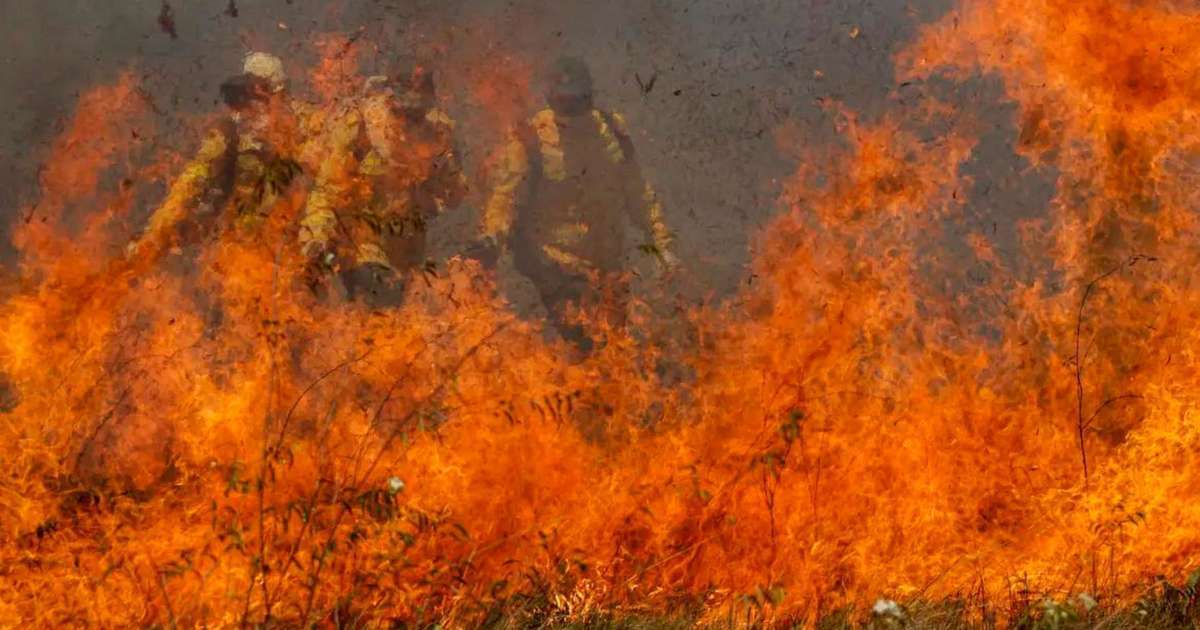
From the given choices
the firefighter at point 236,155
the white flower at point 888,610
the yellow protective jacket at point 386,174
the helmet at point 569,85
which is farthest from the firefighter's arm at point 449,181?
the white flower at point 888,610

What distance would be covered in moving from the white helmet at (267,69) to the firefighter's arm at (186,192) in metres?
0.40

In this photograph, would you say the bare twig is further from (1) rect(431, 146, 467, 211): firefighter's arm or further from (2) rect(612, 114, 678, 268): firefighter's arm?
(1) rect(431, 146, 467, 211): firefighter's arm

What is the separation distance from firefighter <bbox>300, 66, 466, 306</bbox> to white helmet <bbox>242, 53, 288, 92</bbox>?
1.42 feet

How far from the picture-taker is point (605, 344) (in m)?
6.73

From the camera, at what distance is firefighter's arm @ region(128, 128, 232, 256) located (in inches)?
254

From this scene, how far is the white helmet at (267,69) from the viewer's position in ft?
22.6

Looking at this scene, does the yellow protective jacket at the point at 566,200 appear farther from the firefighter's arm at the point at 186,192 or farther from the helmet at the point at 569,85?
the firefighter's arm at the point at 186,192

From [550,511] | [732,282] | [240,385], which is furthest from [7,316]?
[732,282]

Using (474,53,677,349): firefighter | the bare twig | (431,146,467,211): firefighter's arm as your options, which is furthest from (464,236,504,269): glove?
the bare twig

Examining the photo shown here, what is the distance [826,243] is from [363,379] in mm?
2311

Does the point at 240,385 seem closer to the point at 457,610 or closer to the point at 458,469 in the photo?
the point at 458,469

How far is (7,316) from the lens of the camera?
6023mm

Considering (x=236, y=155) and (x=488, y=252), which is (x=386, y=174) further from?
(x=236, y=155)

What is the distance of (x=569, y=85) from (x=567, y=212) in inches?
28.5
